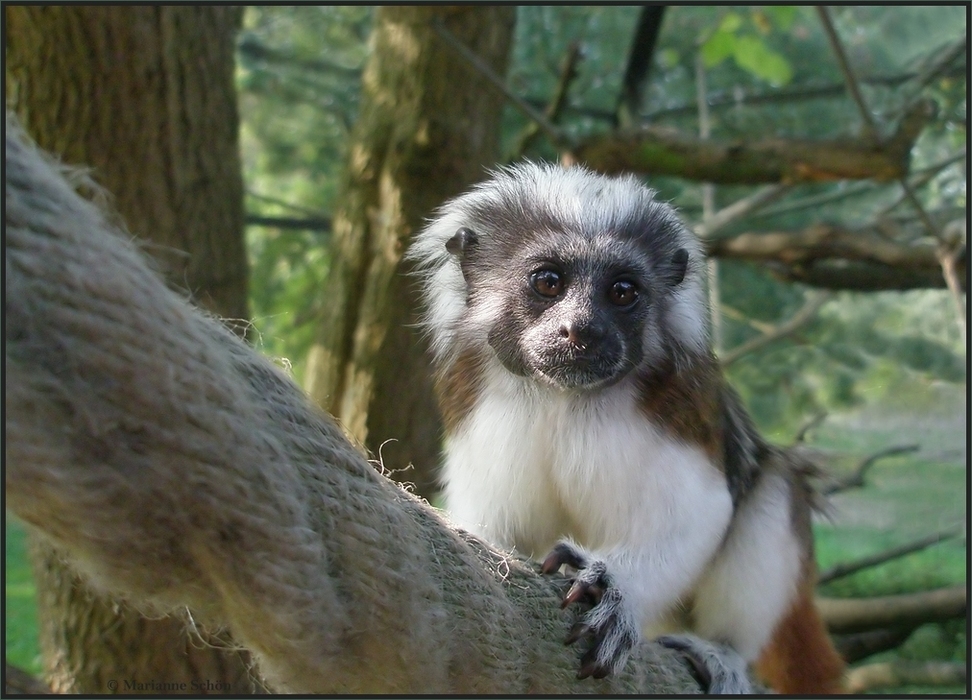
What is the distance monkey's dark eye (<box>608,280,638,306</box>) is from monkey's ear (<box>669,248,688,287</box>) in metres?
0.23

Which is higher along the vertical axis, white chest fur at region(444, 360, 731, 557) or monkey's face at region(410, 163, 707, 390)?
monkey's face at region(410, 163, 707, 390)

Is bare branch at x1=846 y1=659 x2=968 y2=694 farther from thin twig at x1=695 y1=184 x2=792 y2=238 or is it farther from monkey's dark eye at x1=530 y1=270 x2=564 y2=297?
monkey's dark eye at x1=530 y1=270 x2=564 y2=297

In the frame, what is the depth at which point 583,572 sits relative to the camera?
6.66 ft

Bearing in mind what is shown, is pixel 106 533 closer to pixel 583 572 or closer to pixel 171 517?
pixel 171 517

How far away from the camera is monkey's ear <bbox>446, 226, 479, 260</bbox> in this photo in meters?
2.64

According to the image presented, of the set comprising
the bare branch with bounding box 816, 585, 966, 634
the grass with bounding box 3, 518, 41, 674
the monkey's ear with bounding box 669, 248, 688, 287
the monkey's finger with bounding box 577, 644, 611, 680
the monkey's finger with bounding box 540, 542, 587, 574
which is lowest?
the grass with bounding box 3, 518, 41, 674

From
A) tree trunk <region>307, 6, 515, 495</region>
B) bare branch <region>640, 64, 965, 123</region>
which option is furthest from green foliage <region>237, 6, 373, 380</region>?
bare branch <region>640, 64, 965, 123</region>

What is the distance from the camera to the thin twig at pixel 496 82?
3.88 m

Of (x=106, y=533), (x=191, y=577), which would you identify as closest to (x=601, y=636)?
(x=191, y=577)

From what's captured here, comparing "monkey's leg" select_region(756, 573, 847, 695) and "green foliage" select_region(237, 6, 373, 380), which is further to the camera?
"green foliage" select_region(237, 6, 373, 380)

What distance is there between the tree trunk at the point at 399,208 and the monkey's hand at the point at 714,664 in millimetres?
1706

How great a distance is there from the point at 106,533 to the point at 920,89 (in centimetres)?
382

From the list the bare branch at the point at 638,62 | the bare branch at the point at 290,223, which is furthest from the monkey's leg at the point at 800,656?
the bare branch at the point at 290,223

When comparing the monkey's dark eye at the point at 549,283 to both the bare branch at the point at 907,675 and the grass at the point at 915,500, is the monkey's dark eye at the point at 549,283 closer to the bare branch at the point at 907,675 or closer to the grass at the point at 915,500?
the grass at the point at 915,500
